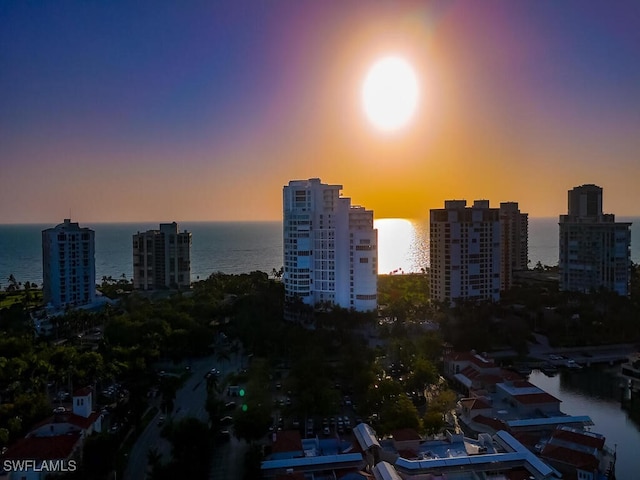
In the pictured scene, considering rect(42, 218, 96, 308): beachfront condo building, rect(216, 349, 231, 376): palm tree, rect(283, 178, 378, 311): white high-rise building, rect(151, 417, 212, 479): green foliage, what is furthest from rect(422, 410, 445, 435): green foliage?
rect(42, 218, 96, 308): beachfront condo building

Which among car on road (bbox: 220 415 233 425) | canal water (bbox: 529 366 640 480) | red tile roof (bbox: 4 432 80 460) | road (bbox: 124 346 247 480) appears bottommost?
canal water (bbox: 529 366 640 480)

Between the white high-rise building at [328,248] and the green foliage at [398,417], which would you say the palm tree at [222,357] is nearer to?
the white high-rise building at [328,248]

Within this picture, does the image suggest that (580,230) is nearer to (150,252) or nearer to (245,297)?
(245,297)

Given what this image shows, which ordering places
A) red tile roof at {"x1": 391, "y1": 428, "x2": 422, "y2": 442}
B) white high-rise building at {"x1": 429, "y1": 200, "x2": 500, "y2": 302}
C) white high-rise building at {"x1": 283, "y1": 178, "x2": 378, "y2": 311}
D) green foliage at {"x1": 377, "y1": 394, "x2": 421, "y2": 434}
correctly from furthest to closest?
white high-rise building at {"x1": 429, "y1": 200, "x2": 500, "y2": 302} → white high-rise building at {"x1": 283, "y1": 178, "x2": 378, "y2": 311} → green foliage at {"x1": 377, "y1": 394, "x2": 421, "y2": 434} → red tile roof at {"x1": 391, "y1": 428, "x2": 422, "y2": 442}

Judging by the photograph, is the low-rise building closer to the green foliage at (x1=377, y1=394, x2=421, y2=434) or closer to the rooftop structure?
the rooftop structure

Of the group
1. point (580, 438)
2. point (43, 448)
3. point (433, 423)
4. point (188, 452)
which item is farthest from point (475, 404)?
point (43, 448)

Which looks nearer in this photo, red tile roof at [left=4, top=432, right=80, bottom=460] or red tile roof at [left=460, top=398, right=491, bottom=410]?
red tile roof at [left=4, top=432, right=80, bottom=460]

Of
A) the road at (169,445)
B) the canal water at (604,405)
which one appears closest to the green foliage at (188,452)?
the road at (169,445)
